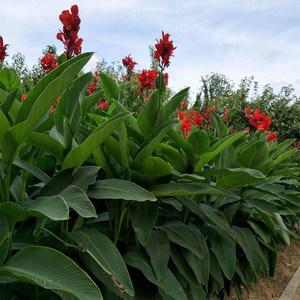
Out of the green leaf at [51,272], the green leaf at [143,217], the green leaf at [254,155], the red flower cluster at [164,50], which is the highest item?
the red flower cluster at [164,50]

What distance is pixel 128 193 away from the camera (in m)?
1.13

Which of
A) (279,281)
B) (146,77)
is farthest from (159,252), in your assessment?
(279,281)

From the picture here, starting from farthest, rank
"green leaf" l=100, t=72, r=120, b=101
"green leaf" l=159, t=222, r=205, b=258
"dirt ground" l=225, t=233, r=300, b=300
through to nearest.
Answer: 1. "dirt ground" l=225, t=233, r=300, b=300
2. "green leaf" l=100, t=72, r=120, b=101
3. "green leaf" l=159, t=222, r=205, b=258

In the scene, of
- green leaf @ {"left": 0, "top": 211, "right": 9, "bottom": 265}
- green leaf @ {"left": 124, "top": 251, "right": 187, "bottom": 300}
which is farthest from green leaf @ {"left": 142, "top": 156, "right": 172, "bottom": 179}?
green leaf @ {"left": 0, "top": 211, "right": 9, "bottom": 265}

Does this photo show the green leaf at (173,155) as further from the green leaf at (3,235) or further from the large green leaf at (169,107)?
the green leaf at (3,235)

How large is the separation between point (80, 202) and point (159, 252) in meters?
0.53

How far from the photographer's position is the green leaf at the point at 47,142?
1.14 m

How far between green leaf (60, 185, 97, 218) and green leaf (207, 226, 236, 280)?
1.00 metres

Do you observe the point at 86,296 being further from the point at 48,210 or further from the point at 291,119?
the point at 291,119

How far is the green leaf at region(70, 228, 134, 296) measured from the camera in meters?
1.06

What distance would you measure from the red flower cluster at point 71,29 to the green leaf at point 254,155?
106 centimetres

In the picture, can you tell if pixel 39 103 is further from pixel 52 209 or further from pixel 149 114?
pixel 149 114

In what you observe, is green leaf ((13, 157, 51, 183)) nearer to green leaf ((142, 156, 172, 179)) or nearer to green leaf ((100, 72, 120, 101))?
green leaf ((142, 156, 172, 179))

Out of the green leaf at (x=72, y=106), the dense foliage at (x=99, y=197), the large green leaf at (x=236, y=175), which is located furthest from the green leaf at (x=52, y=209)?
the large green leaf at (x=236, y=175)
